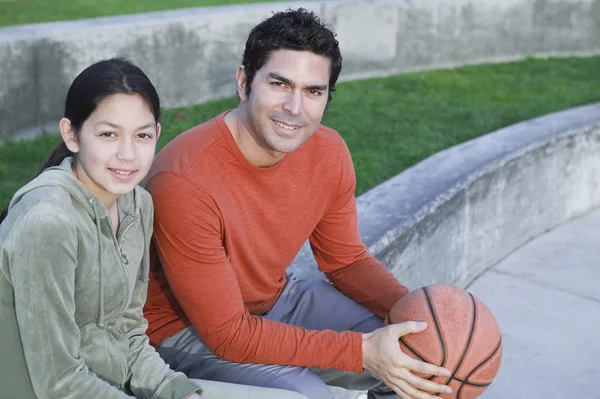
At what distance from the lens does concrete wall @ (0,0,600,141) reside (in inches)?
260

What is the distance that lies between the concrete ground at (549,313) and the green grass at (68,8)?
225 inches

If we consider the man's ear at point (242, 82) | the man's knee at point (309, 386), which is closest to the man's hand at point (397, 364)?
the man's knee at point (309, 386)

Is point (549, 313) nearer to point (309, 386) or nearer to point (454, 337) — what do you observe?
point (454, 337)

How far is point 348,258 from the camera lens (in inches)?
153

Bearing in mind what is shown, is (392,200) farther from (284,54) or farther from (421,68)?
(421,68)

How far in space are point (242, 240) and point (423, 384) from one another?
0.84 m

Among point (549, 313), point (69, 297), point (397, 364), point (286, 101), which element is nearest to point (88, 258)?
point (69, 297)

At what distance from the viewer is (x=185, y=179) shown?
3146mm

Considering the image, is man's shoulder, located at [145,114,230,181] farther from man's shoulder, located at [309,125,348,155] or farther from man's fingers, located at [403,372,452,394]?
man's fingers, located at [403,372,452,394]

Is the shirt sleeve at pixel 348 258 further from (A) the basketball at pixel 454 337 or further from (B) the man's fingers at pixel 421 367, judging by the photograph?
(B) the man's fingers at pixel 421 367

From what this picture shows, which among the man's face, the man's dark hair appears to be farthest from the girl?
the man's dark hair

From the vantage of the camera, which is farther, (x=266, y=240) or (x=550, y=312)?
(x=550, y=312)

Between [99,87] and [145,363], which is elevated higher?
[99,87]

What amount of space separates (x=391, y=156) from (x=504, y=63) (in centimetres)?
426
